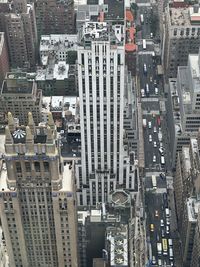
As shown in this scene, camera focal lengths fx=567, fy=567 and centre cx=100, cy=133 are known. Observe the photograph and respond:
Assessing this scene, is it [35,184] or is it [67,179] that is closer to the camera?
[35,184]

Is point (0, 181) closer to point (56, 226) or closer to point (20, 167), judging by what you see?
point (20, 167)

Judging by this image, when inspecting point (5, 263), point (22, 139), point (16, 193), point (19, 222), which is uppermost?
point (22, 139)

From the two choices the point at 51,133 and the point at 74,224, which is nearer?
the point at 51,133

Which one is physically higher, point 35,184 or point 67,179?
point 35,184

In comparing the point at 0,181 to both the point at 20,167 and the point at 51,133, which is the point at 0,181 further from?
the point at 51,133

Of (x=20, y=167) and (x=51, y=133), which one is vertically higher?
(x=51, y=133)

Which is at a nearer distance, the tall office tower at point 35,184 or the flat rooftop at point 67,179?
the tall office tower at point 35,184

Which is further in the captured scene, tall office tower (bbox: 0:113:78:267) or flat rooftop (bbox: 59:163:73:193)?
flat rooftop (bbox: 59:163:73:193)

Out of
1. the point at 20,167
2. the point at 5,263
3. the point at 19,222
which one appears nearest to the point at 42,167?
the point at 20,167
